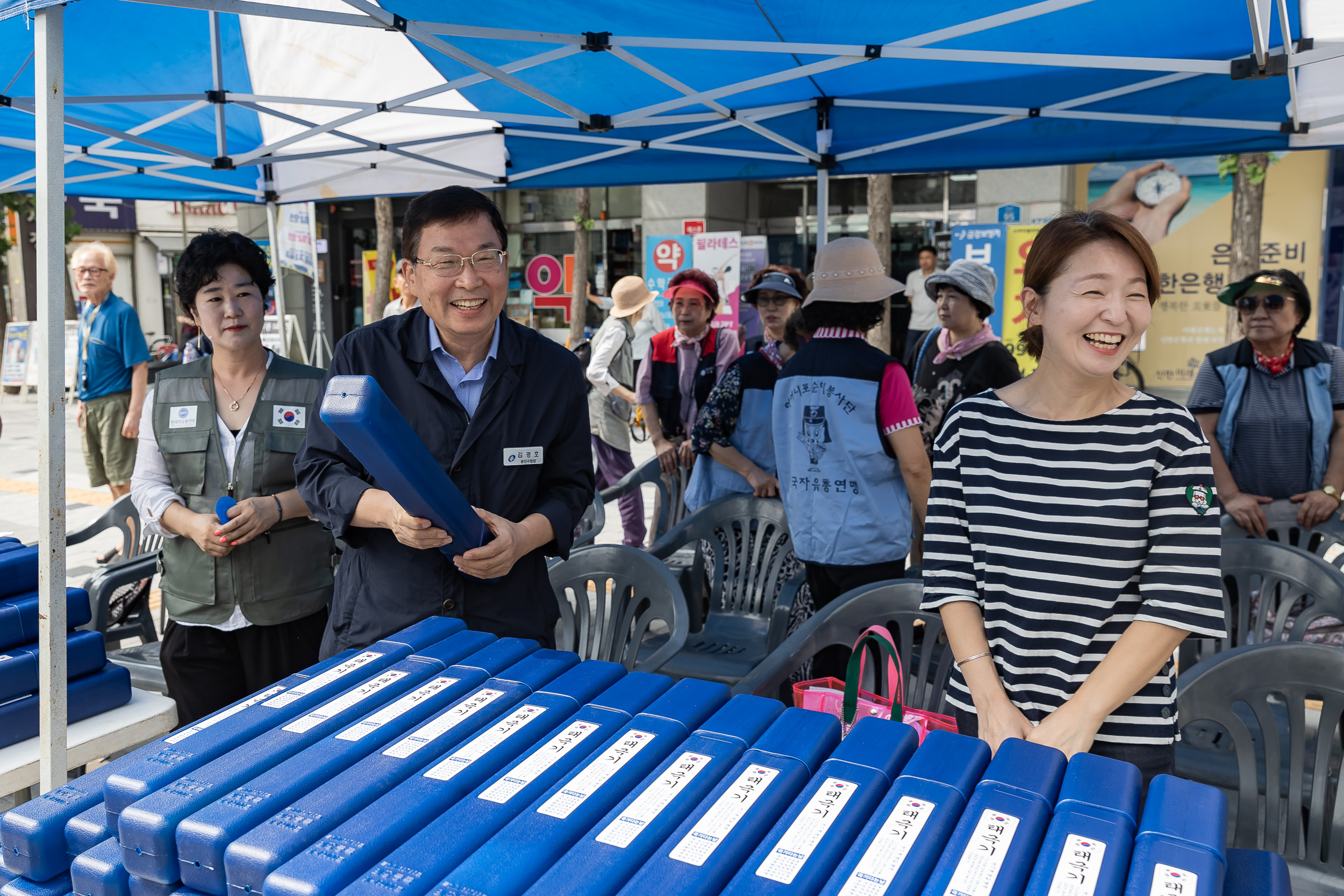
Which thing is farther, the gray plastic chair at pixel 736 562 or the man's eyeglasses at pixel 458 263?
the gray plastic chair at pixel 736 562

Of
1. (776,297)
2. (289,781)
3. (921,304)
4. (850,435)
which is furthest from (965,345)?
(921,304)

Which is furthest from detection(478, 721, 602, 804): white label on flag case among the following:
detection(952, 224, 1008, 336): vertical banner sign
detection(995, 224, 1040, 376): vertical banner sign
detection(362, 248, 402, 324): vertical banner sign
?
detection(362, 248, 402, 324): vertical banner sign

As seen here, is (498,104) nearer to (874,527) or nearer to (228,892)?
(874,527)

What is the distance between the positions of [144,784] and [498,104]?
14.0 feet

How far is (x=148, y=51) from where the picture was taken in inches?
165

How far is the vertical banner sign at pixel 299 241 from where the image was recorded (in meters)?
12.4

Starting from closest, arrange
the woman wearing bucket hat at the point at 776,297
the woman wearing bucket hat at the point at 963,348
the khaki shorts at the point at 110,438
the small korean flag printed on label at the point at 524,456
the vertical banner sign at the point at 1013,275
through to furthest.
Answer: the small korean flag printed on label at the point at 524,456
the woman wearing bucket hat at the point at 963,348
the woman wearing bucket hat at the point at 776,297
the khaki shorts at the point at 110,438
the vertical banner sign at the point at 1013,275

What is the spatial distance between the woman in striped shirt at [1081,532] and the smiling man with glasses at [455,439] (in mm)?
845

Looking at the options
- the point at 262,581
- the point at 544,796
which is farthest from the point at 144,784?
the point at 262,581

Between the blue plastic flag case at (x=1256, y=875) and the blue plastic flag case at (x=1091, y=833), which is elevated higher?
the blue plastic flag case at (x=1091, y=833)

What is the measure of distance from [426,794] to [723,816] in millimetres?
309

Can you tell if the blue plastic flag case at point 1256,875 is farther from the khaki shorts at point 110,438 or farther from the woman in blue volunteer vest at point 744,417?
the khaki shorts at point 110,438

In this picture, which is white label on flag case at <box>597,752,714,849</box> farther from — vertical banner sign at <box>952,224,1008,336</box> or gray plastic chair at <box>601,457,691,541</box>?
vertical banner sign at <box>952,224,1008,336</box>

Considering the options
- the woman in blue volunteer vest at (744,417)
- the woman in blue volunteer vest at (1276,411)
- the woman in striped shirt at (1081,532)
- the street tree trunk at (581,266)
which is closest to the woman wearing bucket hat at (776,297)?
the woman in blue volunteer vest at (744,417)
